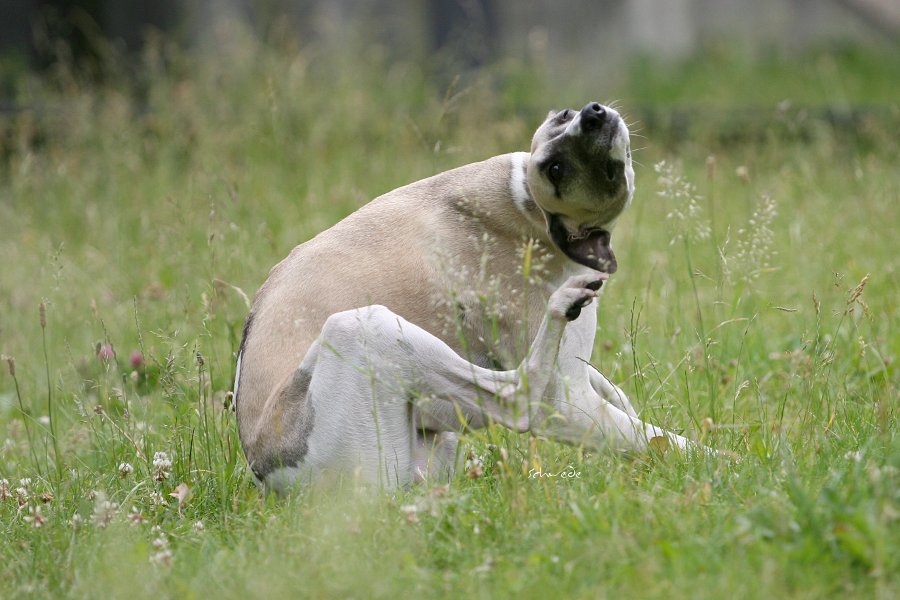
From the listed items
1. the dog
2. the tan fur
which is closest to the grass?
the dog

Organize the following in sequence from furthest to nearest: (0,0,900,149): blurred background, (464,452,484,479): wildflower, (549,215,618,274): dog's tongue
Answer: (0,0,900,149): blurred background
(549,215,618,274): dog's tongue
(464,452,484,479): wildflower

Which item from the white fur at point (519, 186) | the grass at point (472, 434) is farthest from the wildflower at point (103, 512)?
the white fur at point (519, 186)

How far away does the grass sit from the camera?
2.76 meters

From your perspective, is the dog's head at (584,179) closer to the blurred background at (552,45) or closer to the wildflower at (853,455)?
the wildflower at (853,455)

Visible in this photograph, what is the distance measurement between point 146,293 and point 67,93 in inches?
126

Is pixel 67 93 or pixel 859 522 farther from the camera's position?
pixel 67 93

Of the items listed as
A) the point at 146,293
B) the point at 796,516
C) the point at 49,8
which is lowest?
the point at 146,293

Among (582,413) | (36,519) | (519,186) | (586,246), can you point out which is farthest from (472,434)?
(36,519)

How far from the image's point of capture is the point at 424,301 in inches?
144

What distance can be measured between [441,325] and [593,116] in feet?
2.69

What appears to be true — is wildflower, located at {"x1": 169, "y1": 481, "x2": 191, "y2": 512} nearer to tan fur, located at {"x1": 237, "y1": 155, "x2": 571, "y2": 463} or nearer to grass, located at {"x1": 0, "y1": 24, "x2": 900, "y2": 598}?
grass, located at {"x1": 0, "y1": 24, "x2": 900, "y2": 598}

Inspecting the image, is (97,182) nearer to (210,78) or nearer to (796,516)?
(210,78)

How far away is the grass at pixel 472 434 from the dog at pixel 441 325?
0.16 meters

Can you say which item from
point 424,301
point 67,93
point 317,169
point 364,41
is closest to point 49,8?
point 67,93
